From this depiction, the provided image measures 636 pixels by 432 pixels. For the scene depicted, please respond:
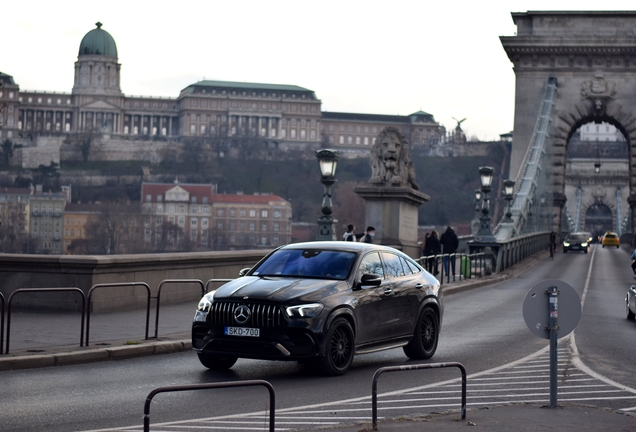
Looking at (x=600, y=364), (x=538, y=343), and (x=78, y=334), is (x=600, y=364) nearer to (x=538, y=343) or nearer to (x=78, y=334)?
(x=538, y=343)

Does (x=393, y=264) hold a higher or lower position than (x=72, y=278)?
higher

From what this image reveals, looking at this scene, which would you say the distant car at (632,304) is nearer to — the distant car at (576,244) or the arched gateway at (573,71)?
the arched gateway at (573,71)

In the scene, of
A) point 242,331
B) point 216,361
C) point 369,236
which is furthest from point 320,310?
point 369,236

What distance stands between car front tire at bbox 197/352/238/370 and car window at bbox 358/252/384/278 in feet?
6.19

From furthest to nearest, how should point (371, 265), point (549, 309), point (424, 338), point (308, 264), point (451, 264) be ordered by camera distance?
1. point (451, 264)
2. point (424, 338)
3. point (371, 265)
4. point (308, 264)
5. point (549, 309)

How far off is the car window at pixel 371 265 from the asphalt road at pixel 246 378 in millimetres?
1188

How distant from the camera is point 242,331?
12445mm

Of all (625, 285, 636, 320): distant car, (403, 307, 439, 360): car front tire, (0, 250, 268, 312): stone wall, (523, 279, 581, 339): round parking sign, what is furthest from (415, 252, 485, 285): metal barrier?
(523, 279, 581, 339): round parking sign

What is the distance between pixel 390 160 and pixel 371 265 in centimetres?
1567

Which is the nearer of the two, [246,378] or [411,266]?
[246,378]

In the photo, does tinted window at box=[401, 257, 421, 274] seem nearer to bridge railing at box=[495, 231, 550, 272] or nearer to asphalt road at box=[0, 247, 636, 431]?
asphalt road at box=[0, 247, 636, 431]

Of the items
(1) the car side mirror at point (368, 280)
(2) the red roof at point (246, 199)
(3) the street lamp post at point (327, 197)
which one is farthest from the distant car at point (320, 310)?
(2) the red roof at point (246, 199)

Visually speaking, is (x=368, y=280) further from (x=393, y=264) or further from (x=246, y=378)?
A: (x=246, y=378)

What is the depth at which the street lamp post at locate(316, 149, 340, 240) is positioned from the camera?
25.5m
